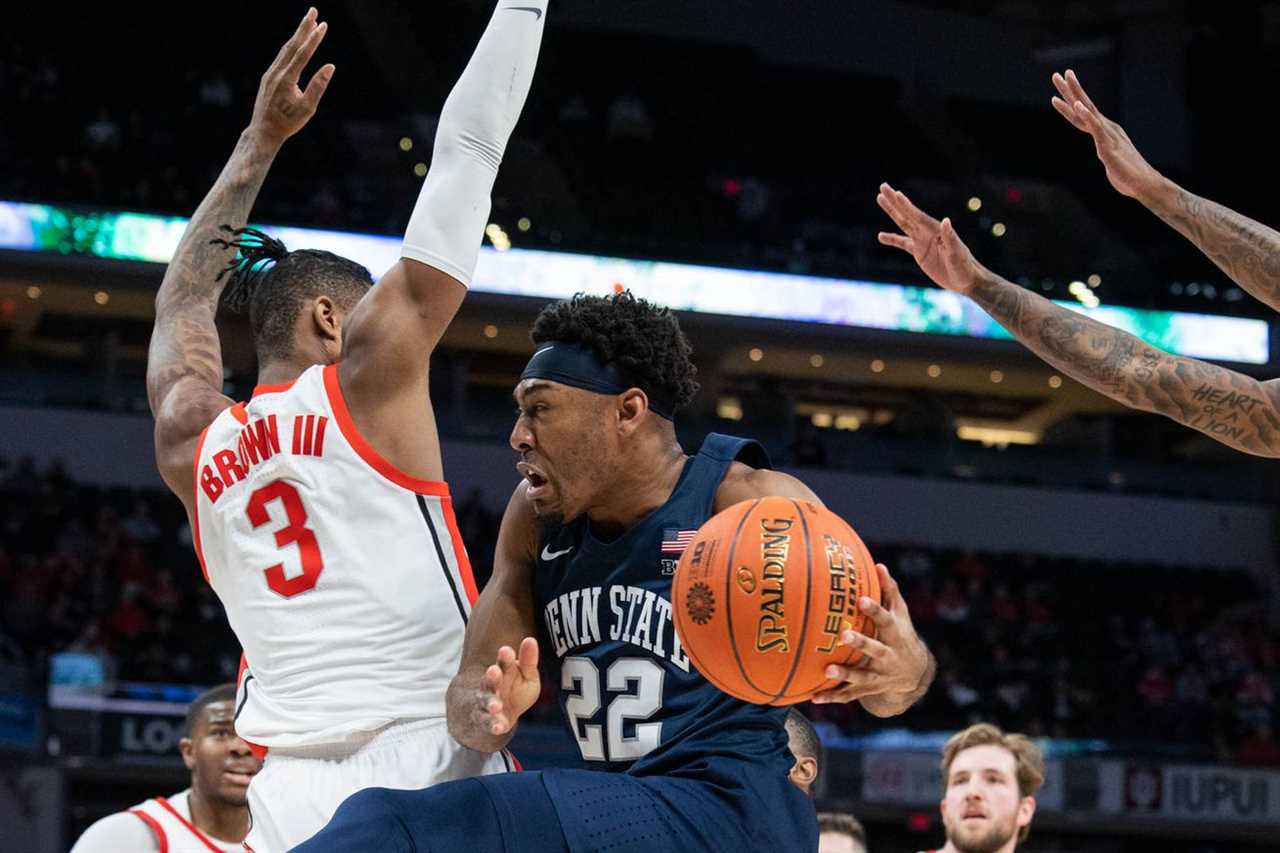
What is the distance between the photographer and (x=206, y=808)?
607 cm

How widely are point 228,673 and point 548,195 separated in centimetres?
1216

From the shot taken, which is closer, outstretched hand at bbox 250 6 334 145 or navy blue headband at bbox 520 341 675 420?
navy blue headband at bbox 520 341 675 420

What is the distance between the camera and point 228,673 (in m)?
16.6

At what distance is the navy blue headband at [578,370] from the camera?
11.3ft

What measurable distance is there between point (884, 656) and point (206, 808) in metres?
3.73

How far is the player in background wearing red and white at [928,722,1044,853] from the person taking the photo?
596 centimetres

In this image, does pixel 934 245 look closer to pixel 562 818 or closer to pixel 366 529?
pixel 366 529

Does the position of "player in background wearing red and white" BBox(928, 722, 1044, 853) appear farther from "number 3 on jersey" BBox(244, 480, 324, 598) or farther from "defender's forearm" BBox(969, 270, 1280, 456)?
"number 3 on jersey" BBox(244, 480, 324, 598)

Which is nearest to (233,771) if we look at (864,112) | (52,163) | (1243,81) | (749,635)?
(749,635)

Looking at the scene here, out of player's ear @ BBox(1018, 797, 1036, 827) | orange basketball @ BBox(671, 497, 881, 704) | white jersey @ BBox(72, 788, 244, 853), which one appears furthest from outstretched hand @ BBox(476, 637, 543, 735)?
player's ear @ BBox(1018, 797, 1036, 827)

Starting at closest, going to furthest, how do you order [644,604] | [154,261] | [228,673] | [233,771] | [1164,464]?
[644,604], [233,771], [228,673], [154,261], [1164,464]

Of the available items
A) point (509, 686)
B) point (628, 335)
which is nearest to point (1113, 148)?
point (628, 335)

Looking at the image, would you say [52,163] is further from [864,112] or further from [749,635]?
[749,635]

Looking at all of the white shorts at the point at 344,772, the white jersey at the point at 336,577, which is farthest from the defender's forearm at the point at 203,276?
the white shorts at the point at 344,772
